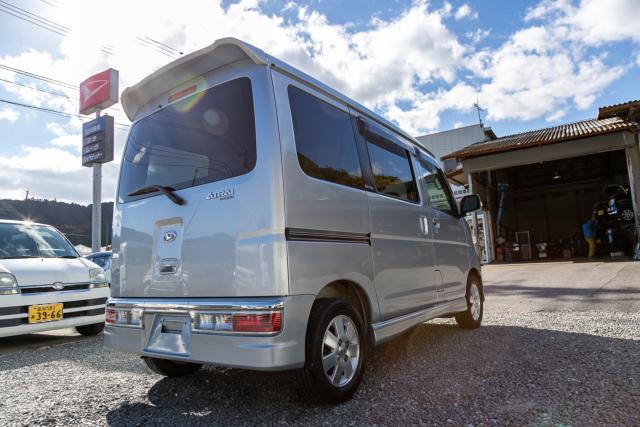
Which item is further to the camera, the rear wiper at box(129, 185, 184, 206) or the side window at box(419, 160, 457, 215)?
the side window at box(419, 160, 457, 215)

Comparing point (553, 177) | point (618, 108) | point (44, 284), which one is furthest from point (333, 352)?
point (553, 177)

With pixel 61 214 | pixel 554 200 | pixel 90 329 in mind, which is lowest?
pixel 90 329

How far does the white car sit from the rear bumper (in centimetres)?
310

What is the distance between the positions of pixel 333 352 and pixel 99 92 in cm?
1918

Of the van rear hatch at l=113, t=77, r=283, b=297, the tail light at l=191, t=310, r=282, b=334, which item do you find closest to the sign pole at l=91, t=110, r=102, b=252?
the van rear hatch at l=113, t=77, r=283, b=297

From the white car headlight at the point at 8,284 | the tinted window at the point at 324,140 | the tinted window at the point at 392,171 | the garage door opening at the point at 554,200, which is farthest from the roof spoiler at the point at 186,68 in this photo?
the garage door opening at the point at 554,200

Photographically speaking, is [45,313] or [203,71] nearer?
[203,71]

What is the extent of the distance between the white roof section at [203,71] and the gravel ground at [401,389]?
1.94 metres

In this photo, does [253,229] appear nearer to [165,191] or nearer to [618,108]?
[165,191]

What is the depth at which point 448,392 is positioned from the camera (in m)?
2.76

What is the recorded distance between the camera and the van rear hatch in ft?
7.61

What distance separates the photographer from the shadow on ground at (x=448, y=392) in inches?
94.2

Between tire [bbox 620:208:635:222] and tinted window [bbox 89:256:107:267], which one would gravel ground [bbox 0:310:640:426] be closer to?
tinted window [bbox 89:256:107:267]

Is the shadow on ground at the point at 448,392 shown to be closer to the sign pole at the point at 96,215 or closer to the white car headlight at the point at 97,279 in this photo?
the white car headlight at the point at 97,279
